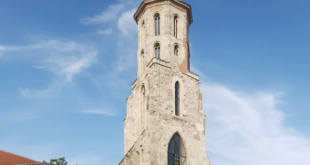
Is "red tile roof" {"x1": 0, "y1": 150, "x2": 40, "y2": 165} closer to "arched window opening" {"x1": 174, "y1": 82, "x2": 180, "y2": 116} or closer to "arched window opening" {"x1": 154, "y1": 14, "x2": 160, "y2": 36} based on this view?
"arched window opening" {"x1": 174, "y1": 82, "x2": 180, "y2": 116}

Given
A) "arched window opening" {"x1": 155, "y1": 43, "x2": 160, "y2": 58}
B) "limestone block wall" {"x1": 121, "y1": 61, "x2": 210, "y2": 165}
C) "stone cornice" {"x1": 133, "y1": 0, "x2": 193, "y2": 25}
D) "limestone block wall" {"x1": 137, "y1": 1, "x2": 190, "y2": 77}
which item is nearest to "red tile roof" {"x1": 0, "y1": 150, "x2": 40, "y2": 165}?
"limestone block wall" {"x1": 121, "y1": 61, "x2": 210, "y2": 165}

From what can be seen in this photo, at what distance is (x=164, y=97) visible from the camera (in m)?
36.7

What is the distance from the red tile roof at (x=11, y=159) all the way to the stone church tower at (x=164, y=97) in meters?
9.94

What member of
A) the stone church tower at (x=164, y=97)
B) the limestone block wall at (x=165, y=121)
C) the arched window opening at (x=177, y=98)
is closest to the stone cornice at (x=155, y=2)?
the stone church tower at (x=164, y=97)

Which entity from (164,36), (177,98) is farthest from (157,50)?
(177,98)

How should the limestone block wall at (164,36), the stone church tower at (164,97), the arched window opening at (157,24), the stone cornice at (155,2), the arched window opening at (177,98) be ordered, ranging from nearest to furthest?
the stone church tower at (164,97) < the arched window opening at (177,98) < the limestone block wall at (164,36) < the arched window opening at (157,24) < the stone cornice at (155,2)

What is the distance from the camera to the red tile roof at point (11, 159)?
39.5m

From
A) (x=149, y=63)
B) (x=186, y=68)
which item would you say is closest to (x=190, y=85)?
(x=186, y=68)

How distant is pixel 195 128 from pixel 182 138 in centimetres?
174

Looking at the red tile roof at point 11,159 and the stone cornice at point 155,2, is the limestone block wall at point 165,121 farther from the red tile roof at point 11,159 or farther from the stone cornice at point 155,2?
the red tile roof at point 11,159

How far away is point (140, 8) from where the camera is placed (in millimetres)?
41750

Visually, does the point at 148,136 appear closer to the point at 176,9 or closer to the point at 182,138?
the point at 182,138

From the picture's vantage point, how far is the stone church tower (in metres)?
34.8

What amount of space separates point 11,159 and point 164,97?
15.3 metres
